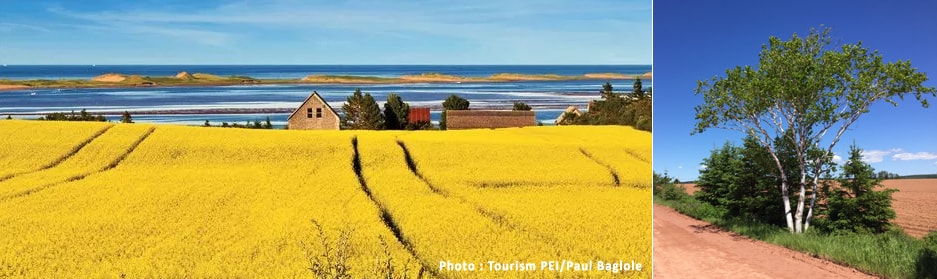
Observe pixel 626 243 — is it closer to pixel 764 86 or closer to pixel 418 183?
pixel 418 183

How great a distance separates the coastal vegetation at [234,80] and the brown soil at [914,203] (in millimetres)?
3569

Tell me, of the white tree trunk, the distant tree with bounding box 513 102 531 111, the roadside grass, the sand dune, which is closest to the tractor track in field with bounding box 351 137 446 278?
the distant tree with bounding box 513 102 531 111

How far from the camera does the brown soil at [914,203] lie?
6.79 metres

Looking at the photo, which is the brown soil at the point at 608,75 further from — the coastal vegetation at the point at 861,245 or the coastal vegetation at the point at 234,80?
the coastal vegetation at the point at 861,245

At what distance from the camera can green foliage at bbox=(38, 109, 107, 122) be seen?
5754mm

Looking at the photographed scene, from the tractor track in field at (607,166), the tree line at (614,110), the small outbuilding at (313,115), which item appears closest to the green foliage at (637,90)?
the tree line at (614,110)

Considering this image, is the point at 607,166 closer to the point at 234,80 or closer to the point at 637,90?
the point at 637,90

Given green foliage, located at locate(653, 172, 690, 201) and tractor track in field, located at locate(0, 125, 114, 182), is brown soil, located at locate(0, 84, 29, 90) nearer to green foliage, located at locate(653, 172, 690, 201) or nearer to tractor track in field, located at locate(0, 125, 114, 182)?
tractor track in field, located at locate(0, 125, 114, 182)

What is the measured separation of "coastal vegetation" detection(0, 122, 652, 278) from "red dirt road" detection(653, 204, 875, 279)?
0.72m

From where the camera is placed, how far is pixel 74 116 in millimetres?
5758

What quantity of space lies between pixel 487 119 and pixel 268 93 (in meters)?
2.04

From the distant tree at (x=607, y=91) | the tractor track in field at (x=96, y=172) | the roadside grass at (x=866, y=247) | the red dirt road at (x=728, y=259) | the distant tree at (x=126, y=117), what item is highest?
the distant tree at (x=607, y=91)

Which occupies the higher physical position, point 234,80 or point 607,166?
point 234,80

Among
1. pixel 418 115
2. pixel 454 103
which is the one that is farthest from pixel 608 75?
pixel 418 115
